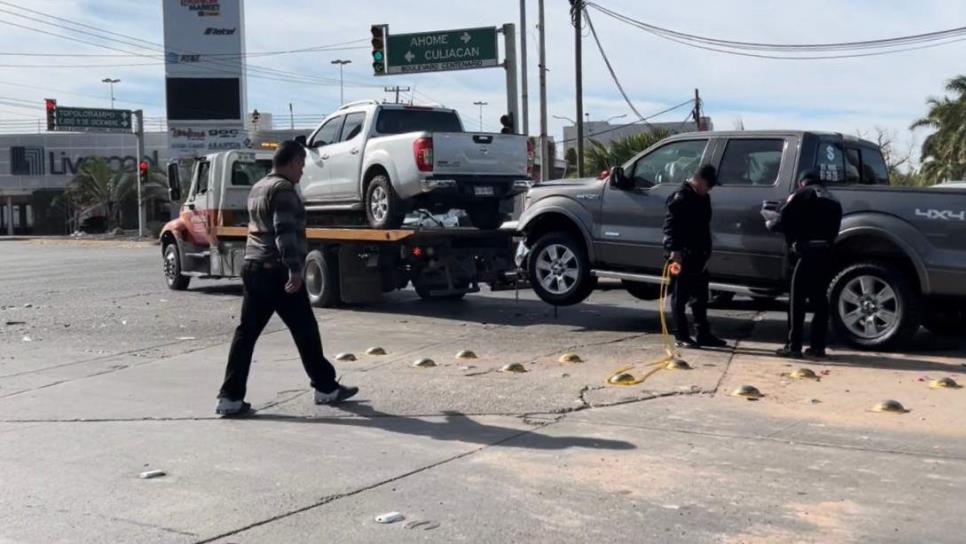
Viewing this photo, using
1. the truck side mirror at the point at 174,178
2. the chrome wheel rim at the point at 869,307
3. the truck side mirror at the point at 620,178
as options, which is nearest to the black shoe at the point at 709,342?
the chrome wheel rim at the point at 869,307

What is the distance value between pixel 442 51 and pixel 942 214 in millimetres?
16578

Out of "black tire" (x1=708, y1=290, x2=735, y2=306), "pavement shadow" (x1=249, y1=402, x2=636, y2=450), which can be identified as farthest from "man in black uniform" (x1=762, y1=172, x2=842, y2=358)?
"pavement shadow" (x1=249, y1=402, x2=636, y2=450)

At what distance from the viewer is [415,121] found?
13961mm

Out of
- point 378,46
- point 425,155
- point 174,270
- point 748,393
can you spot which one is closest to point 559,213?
point 425,155

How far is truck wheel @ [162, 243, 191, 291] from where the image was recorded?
18.2m

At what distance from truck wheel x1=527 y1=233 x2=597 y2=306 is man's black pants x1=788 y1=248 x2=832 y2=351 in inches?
105

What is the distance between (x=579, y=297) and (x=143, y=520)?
722cm

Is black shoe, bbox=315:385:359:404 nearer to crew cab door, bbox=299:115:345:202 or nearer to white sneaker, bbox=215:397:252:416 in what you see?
white sneaker, bbox=215:397:252:416

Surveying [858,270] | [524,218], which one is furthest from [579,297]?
[858,270]

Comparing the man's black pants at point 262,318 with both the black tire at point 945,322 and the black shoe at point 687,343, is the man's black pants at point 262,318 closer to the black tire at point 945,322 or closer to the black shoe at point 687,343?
the black shoe at point 687,343

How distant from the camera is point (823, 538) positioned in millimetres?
4723

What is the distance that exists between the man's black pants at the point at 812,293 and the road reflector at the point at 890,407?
2.11 m

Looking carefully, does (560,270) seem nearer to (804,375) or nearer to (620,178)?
(620,178)

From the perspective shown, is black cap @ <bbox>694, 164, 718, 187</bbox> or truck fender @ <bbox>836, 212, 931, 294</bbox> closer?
truck fender @ <bbox>836, 212, 931, 294</bbox>
